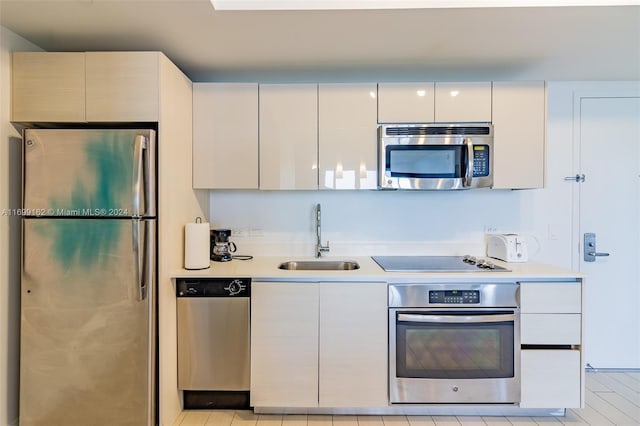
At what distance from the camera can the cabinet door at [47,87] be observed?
1873 mm

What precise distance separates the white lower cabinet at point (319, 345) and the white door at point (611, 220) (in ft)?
6.12

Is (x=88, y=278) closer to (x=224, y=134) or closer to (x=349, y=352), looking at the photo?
(x=224, y=134)

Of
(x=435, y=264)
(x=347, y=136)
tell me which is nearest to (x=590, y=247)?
(x=435, y=264)

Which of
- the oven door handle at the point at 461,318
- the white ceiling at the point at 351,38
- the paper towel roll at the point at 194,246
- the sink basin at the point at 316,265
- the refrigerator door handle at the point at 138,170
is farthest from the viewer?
the sink basin at the point at 316,265

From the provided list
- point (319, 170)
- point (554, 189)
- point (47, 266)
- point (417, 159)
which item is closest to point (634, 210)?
point (554, 189)

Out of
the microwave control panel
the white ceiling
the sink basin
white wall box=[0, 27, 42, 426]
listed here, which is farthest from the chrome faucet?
white wall box=[0, 27, 42, 426]

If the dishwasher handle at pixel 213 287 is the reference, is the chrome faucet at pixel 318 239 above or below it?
above

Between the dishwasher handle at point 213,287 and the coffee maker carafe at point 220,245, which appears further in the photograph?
the coffee maker carafe at point 220,245

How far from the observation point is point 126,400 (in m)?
1.87

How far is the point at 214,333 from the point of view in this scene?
2.07 meters

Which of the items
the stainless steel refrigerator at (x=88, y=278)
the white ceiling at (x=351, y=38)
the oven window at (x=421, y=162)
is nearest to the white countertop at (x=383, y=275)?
the stainless steel refrigerator at (x=88, y=278)

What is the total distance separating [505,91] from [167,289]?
98.6 inches

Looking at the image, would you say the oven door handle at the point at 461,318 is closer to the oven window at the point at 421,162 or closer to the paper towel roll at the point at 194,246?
the oven window at the point at 421,162

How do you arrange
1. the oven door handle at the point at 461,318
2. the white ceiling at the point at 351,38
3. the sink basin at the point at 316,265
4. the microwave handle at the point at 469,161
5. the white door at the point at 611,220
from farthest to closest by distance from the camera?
the white door at the point at 611,220 → the sink basin at the point at 316,265 → the microwave handle at the point at 469,161 → the oven door handle at the point at 461,318 → the white ceiling at the point at 351,38
